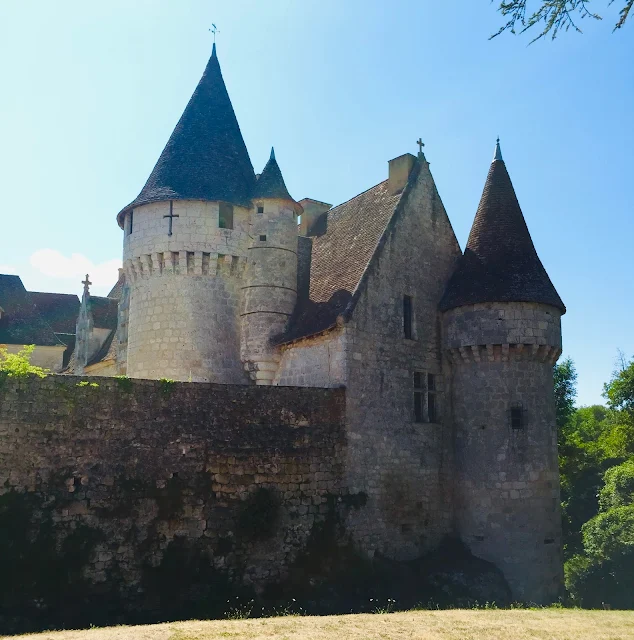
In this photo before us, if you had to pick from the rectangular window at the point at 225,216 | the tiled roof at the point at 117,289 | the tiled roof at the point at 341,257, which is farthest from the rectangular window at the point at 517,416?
the tiled roof at the point at 117,289

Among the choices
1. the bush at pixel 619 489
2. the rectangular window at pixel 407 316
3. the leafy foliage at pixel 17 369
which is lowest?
the bush at pixel 619 489

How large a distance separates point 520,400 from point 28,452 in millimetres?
13384

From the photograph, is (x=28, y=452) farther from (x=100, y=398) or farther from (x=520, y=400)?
(x=520, y=400)

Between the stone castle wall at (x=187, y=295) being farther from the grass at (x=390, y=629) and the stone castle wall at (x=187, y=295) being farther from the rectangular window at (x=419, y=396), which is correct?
the grass at (x=390, y=629)

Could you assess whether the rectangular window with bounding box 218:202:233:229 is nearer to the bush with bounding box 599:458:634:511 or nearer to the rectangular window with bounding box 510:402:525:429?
the rectangular window with bounding box 510:402:525:429

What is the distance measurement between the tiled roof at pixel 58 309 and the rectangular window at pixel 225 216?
1779 cm

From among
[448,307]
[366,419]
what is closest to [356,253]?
[448,307]

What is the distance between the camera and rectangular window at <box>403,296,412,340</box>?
21.3 meters

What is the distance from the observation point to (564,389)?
121 ft

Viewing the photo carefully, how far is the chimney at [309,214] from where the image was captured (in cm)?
2653

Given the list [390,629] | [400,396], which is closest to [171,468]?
[390,629]

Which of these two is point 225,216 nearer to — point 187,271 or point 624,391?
point 187,271

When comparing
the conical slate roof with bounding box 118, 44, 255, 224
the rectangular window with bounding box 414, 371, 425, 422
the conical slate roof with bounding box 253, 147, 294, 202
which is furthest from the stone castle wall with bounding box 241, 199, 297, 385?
the rectangular window with bounding box 414, 371, 425, 422

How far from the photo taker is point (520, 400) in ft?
67.7
